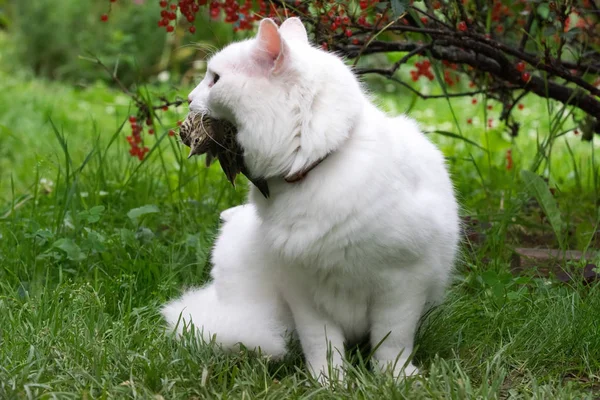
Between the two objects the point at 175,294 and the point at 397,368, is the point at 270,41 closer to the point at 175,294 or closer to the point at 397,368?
the point at 397,368

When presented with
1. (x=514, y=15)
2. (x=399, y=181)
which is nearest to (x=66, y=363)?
(x=399, y=181)

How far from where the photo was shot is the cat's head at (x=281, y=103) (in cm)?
197

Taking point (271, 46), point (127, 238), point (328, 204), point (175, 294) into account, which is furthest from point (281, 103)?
point (127, 238)

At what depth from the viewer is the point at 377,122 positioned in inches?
83.4

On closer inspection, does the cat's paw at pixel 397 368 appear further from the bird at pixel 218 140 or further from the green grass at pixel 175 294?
the bird at pixel 218 140

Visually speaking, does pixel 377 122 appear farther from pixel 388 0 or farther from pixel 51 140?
pixel 51 140

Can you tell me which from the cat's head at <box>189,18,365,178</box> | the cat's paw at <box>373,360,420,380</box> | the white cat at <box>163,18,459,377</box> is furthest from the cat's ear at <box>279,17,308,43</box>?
the cat's paw at <box>373,360,420,380</box>

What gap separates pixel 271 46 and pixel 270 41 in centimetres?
1

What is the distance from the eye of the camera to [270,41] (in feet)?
6.46

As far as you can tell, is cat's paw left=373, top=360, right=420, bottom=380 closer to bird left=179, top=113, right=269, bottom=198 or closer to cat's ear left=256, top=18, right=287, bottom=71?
bird left=179, top=113, right=269, bottom=198

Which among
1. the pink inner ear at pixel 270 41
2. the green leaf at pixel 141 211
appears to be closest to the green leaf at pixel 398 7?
the pink inner ear at pixel 270 41

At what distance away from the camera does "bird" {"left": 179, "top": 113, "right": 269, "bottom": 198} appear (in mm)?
2082

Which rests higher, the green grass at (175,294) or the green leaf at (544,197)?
the green leaf at (544,197)

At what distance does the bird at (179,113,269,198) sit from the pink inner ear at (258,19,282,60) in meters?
0.22
